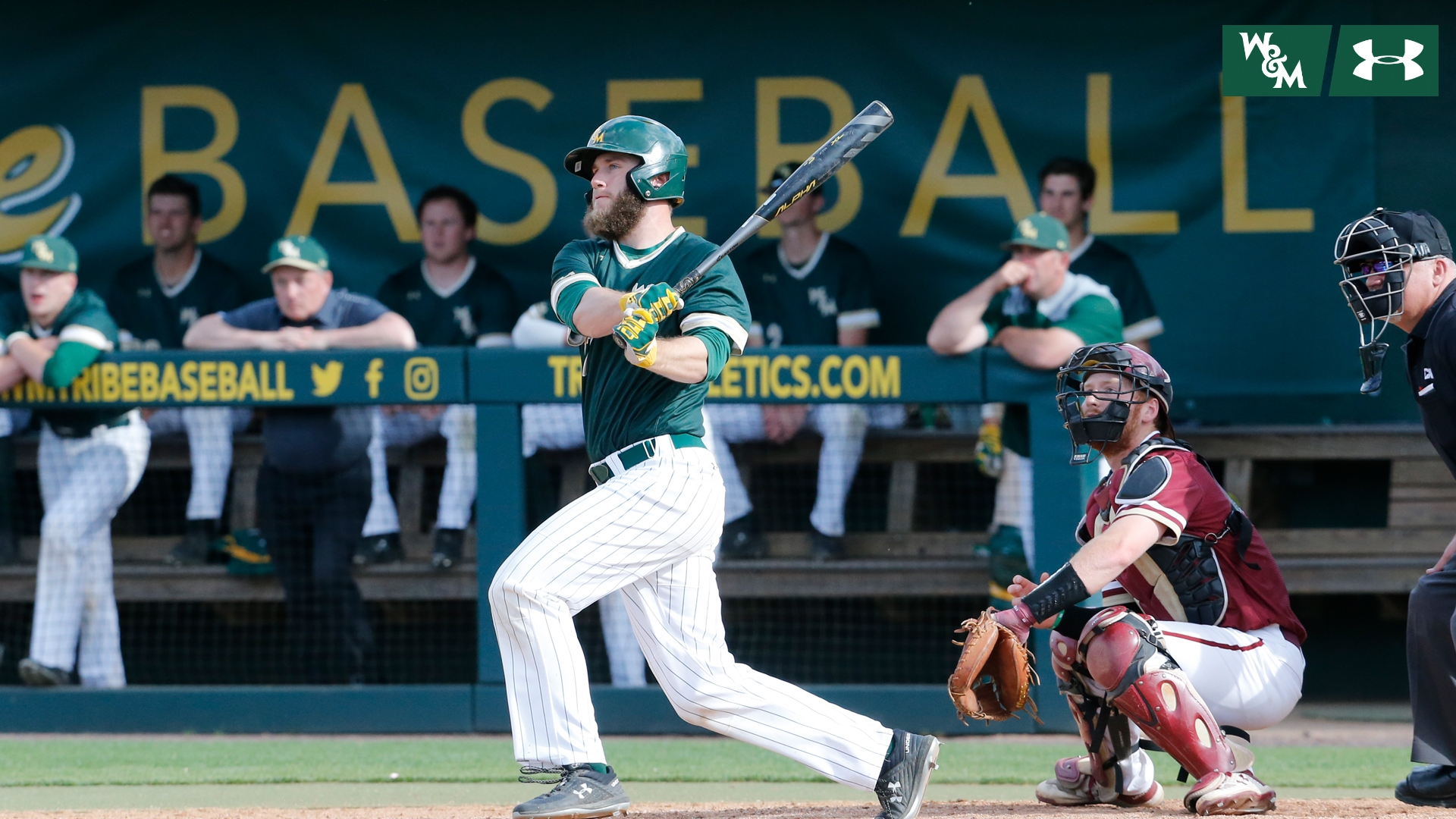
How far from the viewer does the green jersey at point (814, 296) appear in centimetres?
566

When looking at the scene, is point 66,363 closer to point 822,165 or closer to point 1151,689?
point 822,165

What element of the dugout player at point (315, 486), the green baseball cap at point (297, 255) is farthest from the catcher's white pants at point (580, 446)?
the green baseball cap at point (297, 255)

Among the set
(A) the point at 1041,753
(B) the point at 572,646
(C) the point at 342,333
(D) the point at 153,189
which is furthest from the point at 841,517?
(D) the point at 153,189

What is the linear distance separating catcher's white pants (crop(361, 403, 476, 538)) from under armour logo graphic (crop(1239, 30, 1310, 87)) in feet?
10.4

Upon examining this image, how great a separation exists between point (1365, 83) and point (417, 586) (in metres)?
3.96

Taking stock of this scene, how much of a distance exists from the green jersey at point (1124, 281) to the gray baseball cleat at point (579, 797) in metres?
3.13

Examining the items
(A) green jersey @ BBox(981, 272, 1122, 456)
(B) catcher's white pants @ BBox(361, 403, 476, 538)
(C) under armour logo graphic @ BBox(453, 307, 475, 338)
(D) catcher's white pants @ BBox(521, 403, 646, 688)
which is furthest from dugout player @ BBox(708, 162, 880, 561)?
(C) under armour logo graphic @ BBox(453, 307, 475, 338)

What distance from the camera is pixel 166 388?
16.5 feet

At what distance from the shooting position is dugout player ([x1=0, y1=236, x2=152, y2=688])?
16.4 ft

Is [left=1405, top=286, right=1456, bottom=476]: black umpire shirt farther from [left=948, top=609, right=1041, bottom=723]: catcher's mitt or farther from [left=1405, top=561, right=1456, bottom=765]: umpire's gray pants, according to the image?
[left=948, top=609, right=1041, bottom=723]: catcher's mitt

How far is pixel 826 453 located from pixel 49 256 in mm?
2753

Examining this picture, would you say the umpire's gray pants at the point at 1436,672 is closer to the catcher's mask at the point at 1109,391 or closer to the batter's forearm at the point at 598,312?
the catcher's mask at the point at 1109,391

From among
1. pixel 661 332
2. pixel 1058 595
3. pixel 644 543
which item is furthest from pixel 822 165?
pixel 1058 595

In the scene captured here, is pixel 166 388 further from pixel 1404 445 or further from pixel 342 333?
pixel 1404 445
